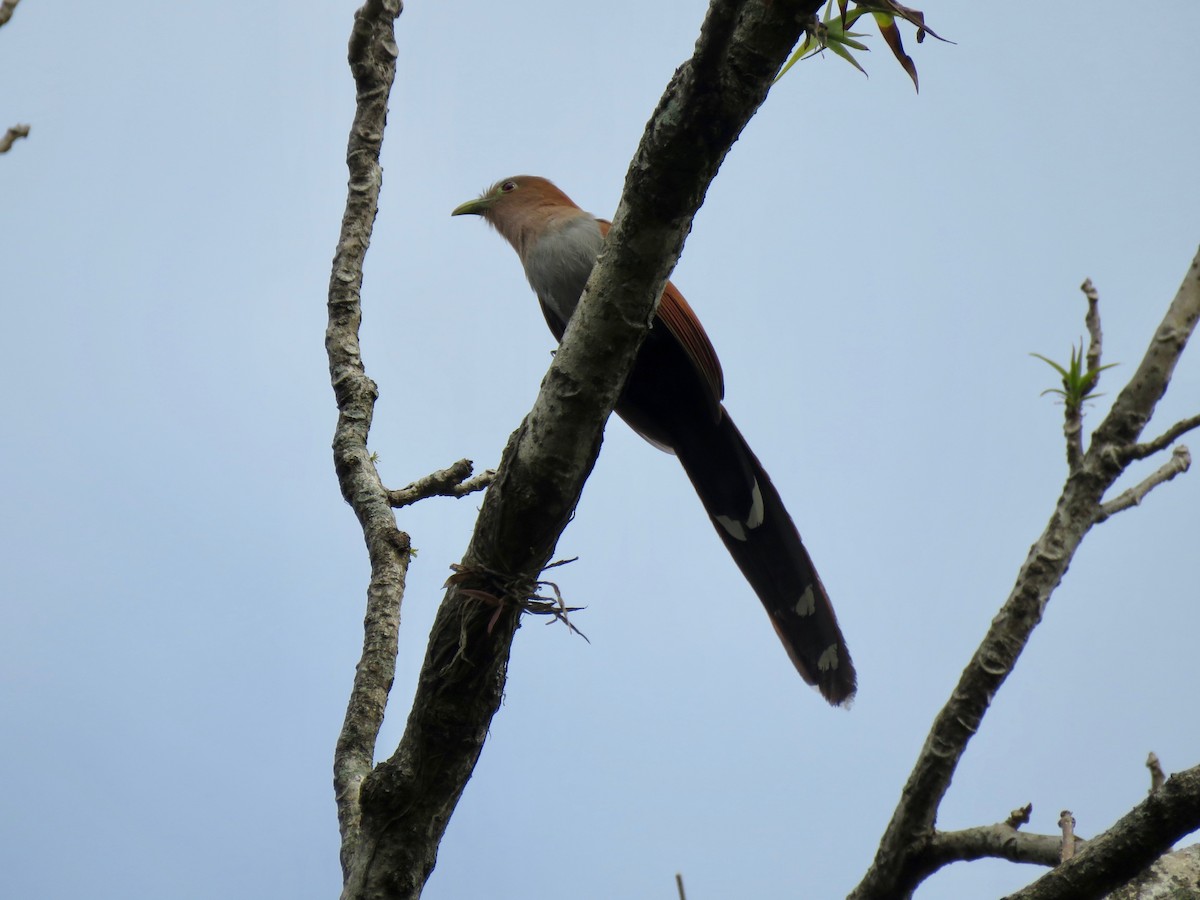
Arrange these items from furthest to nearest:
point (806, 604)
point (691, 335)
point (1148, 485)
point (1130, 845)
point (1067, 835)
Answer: point (691, 335) → point (806, 604) → point (1148, 485) → point (1067, 835) → point (1130, 845)

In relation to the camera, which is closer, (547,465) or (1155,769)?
(1155,769)

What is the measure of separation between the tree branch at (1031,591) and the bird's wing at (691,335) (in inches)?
78.9

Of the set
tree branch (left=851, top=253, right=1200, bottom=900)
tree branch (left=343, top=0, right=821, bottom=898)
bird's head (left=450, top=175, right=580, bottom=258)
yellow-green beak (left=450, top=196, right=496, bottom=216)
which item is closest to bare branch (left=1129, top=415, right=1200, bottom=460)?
tree branch (left=851, top=253, right=1200, bottom=900)

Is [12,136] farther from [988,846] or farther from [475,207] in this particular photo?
[475,207]

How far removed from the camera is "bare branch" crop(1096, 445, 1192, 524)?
231cm

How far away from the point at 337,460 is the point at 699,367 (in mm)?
1424

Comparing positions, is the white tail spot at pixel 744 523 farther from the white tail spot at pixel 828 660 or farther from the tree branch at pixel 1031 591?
the tree branch at pixel 1031 591

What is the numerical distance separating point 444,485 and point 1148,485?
2.12 meters

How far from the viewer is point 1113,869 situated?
1.94 meters

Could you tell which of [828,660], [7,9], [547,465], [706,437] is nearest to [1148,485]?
[547,465]

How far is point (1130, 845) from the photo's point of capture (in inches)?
75.2

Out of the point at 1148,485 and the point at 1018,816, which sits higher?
the point at 1148,485

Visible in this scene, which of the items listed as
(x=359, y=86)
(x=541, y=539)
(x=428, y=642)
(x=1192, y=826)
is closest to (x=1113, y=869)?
(x=1192, y=826)

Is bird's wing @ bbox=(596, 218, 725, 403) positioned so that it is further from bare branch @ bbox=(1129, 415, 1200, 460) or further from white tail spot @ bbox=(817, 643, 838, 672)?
bare branch @ bbox=(1129, 415, 1200, 460)
